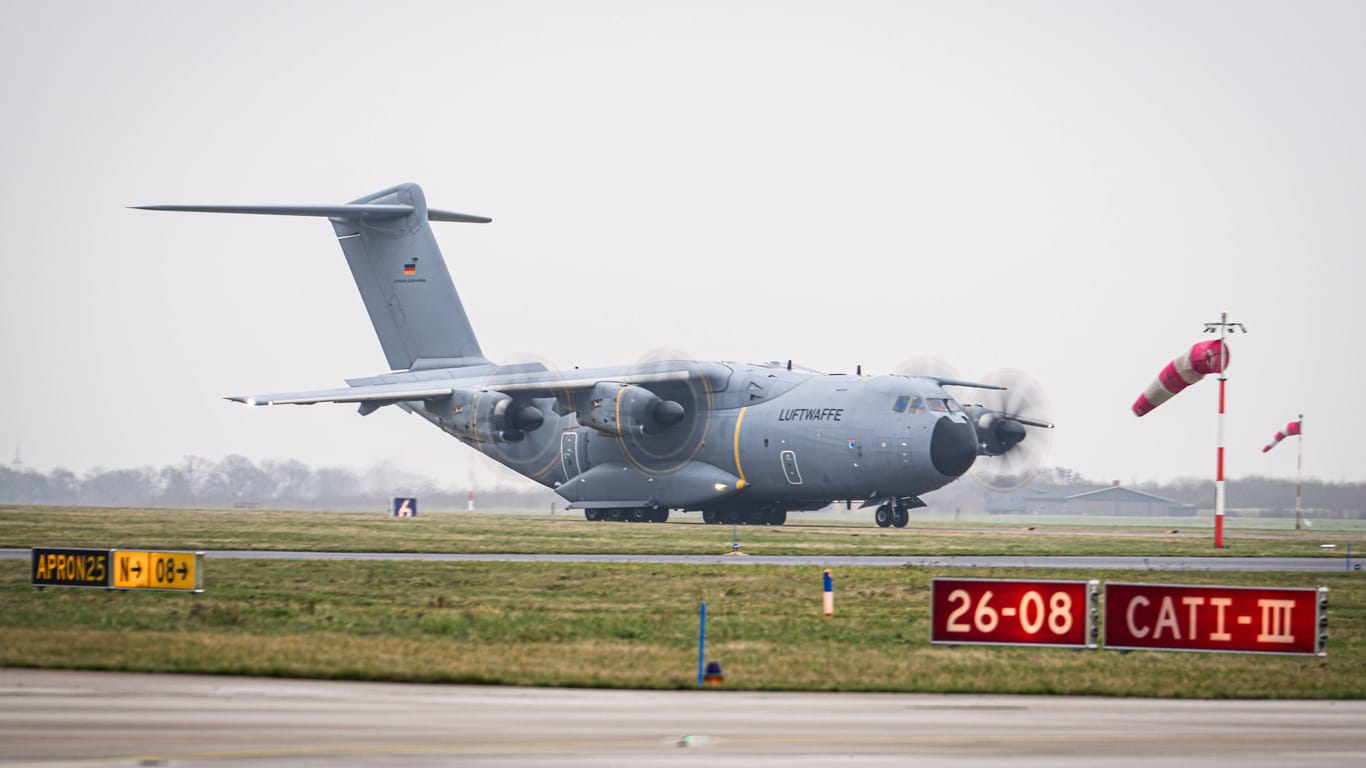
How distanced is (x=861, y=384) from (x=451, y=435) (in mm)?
14827

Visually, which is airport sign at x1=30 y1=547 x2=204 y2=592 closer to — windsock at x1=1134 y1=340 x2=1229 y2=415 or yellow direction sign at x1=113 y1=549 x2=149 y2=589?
yellow direction sign at x1=113 y1=549 x2=149 y2=589

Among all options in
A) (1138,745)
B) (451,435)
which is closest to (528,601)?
(1138,745)

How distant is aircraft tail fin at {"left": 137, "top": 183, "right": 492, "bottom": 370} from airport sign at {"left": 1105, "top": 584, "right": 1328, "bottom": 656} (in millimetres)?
37154

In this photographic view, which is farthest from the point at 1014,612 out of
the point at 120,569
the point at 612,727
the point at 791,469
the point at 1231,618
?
the point at 791,469

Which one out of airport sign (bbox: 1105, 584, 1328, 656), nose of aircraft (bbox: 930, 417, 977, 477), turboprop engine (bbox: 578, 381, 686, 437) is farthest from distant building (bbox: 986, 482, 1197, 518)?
airport sign (bbox: 1105, 584, 1328, 656)

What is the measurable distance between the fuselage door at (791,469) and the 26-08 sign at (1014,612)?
27617mm

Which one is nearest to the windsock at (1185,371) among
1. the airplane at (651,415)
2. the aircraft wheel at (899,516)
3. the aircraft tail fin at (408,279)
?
the airplane at (651,415)

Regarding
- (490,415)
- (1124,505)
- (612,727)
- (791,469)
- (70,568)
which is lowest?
(612,727)

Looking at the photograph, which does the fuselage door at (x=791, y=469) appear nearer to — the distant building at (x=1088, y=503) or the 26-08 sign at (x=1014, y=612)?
the 26-08 sign at (x=1014, y=612)

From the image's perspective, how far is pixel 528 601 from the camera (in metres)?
23.7

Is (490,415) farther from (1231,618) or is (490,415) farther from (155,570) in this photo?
(1231,618)

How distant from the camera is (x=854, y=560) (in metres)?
32.4

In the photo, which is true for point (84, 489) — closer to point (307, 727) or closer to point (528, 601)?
point (528, 601)

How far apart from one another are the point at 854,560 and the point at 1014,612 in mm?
14258
